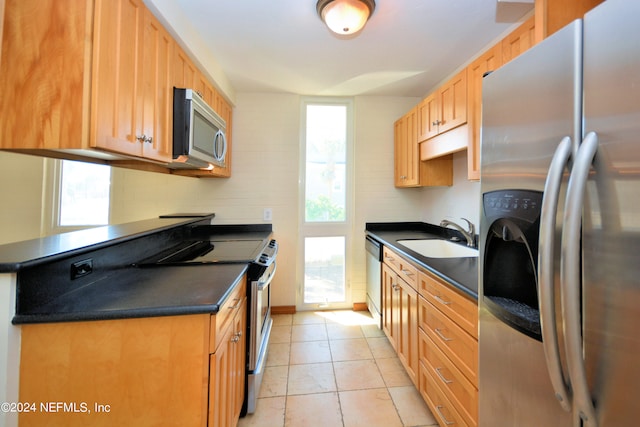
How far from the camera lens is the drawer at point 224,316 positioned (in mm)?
1006

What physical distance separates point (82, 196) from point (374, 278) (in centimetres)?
350

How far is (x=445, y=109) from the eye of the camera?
1975 mm

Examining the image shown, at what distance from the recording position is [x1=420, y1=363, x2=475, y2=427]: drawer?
126cm

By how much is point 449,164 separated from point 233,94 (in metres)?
2.37

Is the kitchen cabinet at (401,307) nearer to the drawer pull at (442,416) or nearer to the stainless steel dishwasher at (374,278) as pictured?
the stainless steel dishwasher at (374,278)

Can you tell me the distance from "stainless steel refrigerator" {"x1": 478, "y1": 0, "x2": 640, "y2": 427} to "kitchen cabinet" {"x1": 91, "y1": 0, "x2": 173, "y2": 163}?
148cm

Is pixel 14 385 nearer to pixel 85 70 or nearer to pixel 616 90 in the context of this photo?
pixel 85 70

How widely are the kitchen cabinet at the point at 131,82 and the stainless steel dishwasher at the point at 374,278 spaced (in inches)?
76.0

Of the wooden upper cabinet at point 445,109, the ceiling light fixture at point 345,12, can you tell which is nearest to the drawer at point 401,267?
the wooden upper cabinet at point 445,109

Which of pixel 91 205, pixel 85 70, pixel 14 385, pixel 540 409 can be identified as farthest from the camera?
pixel 91 205

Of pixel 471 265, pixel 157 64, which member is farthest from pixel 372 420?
pixel 157 64

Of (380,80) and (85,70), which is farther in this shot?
(380,80)

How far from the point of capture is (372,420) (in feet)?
5.07

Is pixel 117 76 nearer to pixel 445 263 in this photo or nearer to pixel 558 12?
pixel 558 12
